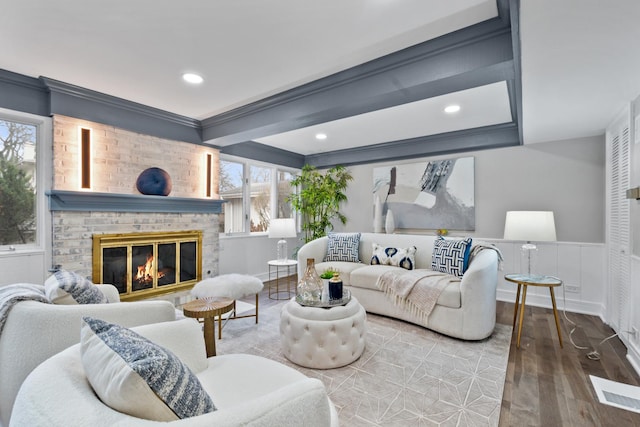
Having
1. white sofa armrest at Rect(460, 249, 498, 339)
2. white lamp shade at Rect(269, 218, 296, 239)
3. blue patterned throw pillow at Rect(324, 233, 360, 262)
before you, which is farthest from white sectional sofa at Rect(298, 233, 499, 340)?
white lamp shade at Rect(269, 218, 296, 239)

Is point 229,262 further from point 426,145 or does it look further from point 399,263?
point 426,145

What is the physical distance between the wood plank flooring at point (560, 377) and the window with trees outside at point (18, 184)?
429 centimetres

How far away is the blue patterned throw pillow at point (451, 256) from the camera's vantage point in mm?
3375

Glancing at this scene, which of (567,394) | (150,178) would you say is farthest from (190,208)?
(567,394)

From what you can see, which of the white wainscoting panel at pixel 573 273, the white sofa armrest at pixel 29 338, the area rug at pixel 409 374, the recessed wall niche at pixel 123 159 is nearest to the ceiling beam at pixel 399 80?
the recessed wall niche at pixel 123 159

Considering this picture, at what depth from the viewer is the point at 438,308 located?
3.00 m

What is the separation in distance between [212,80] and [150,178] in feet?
5.25

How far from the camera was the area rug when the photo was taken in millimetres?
1815

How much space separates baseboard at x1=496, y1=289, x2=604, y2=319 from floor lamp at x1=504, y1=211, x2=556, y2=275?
51.6 inches

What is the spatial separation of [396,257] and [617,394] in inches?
87.3

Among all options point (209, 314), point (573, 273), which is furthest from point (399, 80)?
point (573, 273)

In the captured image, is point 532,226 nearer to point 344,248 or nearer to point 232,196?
point 344,248

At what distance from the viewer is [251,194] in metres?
5.30

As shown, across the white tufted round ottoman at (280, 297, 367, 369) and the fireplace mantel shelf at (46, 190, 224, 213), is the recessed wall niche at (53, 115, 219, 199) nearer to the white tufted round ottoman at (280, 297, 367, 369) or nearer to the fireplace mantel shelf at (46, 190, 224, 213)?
the fireplace mantel shelf at (46, 190, 224, 213)
